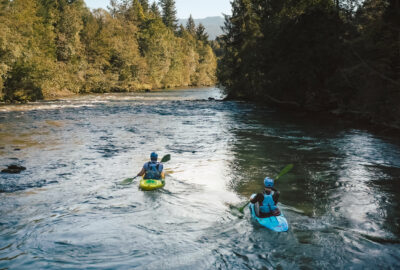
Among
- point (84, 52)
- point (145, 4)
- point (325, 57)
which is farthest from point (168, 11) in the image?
point (325, 57)

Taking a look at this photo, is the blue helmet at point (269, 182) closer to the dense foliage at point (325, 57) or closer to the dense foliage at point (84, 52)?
the dense foliage at point (325, 57)

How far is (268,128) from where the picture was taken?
2014 centimetres

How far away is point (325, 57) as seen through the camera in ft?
81.6

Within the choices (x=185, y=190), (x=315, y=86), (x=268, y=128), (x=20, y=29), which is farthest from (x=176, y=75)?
(x=185, y=190)

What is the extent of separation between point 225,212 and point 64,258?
381cm

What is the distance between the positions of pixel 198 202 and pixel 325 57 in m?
19.9

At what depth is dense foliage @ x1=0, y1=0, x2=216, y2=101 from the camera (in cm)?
3238

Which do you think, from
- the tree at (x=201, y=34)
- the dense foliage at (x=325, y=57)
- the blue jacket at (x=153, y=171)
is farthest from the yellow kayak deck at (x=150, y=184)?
the tree at (x=201, y=34)

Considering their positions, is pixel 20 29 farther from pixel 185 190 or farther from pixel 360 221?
pixel 360 221

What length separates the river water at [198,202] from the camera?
6.26 meters

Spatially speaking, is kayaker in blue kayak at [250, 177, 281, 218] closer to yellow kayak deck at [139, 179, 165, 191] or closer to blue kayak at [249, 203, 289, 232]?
blue kayak at [249, 203, 289, 232]

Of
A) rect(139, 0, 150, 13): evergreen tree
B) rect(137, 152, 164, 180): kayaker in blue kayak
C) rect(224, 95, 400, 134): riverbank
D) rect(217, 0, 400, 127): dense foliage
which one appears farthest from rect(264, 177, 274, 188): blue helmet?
rect(139, 0, 150, 13): evergreen tree

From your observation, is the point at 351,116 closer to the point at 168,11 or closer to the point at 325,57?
the point at 325,57

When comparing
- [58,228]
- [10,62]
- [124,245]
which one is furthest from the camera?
[10,62]
